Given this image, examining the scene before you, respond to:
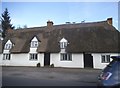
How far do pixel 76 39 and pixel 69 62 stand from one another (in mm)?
4444

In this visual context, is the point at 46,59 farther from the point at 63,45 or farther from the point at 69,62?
the point at 69,62

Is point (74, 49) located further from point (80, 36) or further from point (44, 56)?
point (44, 56)

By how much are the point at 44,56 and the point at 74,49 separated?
6.10 m

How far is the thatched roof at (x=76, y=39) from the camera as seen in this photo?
30.0 metres

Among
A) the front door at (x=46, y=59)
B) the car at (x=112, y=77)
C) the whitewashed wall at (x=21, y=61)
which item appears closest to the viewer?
the car at (x=112, y=77)

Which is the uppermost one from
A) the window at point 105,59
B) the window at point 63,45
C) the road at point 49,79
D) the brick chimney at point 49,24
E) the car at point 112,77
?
the brick chimney at point 49,24

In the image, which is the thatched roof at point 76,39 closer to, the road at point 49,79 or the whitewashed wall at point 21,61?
the whitewashed wall at point 21,61

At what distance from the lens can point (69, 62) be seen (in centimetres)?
3133

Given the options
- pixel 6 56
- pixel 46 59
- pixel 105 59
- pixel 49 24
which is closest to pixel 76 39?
pixel 105 59

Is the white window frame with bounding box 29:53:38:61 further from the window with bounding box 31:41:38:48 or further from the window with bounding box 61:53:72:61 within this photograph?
the window with bounding box 61:53:72:61

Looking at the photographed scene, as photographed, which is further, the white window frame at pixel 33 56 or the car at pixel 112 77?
the white window frame at pixel 33 56

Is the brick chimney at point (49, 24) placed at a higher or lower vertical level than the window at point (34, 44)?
higher

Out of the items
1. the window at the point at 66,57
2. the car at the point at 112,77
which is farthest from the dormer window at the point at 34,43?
the car at the point at 112,77

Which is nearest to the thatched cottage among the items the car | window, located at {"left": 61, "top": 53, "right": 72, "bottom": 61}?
window, located at {"left": 61, "top": 53, "right": 72, "bottom": 61}
